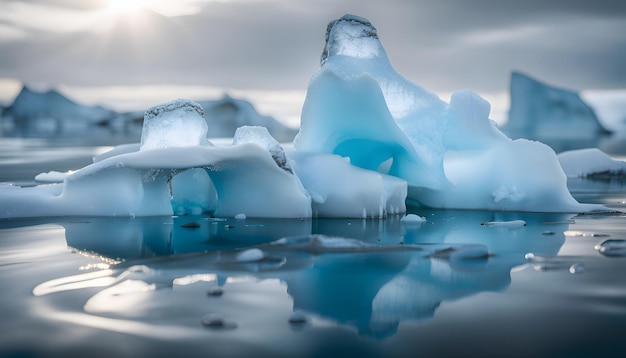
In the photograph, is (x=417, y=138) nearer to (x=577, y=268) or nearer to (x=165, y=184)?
(x=165, y=184)

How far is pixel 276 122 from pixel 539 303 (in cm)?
8911

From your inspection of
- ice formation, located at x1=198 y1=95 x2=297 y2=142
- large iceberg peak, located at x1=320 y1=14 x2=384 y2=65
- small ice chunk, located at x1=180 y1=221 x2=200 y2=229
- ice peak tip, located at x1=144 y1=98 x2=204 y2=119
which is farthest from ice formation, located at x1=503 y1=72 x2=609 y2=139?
small ice chunk, located at x1=180 y1=221 x2=200 y2=229

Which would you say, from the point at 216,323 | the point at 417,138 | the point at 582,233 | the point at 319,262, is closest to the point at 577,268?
the point at 319,262

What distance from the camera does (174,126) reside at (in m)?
10.2

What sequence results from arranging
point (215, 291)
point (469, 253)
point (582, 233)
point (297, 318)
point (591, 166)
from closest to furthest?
point (297, 318)
point (215, 291)
point (469, 253)
point (582, 233)
point (591, 166)

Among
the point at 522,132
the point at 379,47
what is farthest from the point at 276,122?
the point at 379,47

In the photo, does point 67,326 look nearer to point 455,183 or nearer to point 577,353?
point 577,353

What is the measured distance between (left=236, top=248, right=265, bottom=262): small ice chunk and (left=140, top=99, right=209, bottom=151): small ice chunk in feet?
13.1

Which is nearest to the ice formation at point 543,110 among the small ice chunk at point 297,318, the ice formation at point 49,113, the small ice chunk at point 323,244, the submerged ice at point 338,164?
the submerged ice at point 338,164

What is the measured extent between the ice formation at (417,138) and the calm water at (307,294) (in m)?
2.53

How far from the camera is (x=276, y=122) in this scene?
93.2 metres

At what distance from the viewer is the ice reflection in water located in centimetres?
464

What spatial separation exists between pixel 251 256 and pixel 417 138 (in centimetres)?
564

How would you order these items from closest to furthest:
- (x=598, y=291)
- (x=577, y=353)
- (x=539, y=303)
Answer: (x=577, y=353) → (x=539, y=303) → (x=598, y=291)
